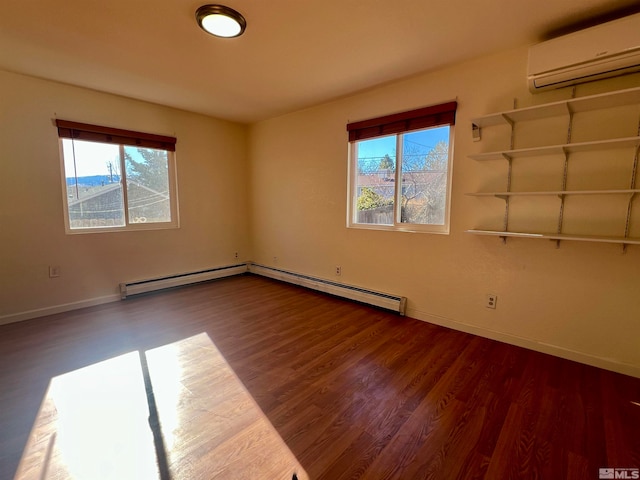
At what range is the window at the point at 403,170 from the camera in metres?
2.88

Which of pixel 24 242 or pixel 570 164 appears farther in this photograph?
pixel 24 242

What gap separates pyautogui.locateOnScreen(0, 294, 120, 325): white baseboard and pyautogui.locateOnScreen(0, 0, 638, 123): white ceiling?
223 centimetres

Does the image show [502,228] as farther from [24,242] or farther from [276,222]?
[24,242]

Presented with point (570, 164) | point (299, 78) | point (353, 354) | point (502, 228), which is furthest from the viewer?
point (299, 78)

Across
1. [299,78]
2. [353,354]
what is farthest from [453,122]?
[353,354]

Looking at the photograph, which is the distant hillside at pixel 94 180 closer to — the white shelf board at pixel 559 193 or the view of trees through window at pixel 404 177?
the view of trees through window at pixel 404 177

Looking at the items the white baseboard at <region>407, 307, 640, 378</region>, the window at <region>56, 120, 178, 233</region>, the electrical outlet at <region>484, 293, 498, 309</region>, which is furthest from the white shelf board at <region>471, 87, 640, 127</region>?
the window at <region>56, 120, 178, 233</region>

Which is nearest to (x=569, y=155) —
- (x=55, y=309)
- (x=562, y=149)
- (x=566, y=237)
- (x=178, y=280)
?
(x=562, y=149)

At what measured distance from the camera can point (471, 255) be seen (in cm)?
272

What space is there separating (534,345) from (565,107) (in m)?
1.87

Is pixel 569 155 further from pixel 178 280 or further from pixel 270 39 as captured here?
pixel 178 280

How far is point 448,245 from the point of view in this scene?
9.33 ft

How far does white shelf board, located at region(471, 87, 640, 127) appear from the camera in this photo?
1872 mm

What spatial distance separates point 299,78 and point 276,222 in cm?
220
